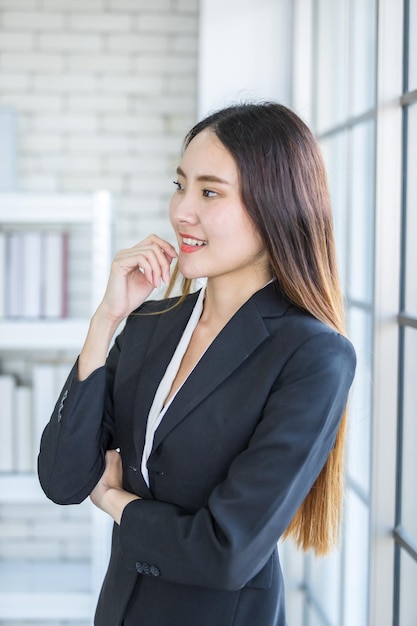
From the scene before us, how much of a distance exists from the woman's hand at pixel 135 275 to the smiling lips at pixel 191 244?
0.14m

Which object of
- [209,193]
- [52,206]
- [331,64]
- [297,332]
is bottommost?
[297,332]

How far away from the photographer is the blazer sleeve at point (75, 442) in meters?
1.59

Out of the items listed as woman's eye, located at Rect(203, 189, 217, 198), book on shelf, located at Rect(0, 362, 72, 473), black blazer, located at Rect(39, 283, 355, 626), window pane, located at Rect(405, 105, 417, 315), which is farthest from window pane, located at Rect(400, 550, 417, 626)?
book on shelf, located at Rect(0, 362, 72, 473)

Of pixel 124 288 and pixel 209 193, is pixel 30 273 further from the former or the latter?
pixel 209 193

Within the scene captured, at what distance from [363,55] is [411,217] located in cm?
68

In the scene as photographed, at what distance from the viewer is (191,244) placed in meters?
1.53

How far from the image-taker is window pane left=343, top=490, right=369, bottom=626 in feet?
7.89

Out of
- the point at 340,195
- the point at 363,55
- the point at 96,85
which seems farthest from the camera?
the point at 96,85

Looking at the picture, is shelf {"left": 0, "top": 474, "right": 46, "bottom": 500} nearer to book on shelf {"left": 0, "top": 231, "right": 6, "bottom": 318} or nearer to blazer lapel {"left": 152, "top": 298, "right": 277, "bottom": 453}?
book on shelf {"left": 0, "top": 231, "right": 6, "bottom": 318}

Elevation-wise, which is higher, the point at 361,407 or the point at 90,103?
the point at 90,103

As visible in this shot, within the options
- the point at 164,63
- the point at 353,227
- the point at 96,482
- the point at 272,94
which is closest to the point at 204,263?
the point at 96,482

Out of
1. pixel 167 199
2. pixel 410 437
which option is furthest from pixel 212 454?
pixel 167 199

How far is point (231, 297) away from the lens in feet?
5.34

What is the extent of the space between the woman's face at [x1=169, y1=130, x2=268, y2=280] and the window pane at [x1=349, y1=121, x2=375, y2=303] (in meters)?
0.87
